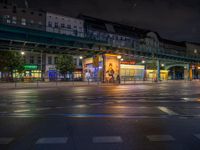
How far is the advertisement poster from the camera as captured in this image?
36688 mm

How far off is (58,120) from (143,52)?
1369 inches

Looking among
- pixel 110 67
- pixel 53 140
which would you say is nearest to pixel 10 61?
pixel 110 67

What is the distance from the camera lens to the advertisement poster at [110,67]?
3669 centimetres

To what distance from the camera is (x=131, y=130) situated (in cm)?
605

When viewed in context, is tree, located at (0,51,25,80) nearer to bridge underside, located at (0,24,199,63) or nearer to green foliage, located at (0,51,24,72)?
green foliage, located at (0,51,24,72)

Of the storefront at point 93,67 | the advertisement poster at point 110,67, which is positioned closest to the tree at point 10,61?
the storefront at point 93,67

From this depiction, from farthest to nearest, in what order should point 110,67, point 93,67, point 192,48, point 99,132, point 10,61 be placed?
1. point 192,48
2. point 93,67
3. point 10,61
4. point 110,67
5. point 99,132

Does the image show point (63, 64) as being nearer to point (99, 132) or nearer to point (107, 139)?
point (99, 132)

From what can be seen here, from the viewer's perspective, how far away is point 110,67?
37.4 meters

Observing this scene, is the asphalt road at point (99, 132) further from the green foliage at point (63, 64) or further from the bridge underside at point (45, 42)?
the green foliage at point (63, 64)

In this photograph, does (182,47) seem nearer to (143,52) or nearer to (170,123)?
(143,52)

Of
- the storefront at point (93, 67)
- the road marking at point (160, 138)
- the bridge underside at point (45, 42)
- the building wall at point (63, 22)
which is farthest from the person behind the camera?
the building wall at point (63, 22)

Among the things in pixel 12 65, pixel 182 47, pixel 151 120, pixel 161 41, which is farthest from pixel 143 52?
pixel 182 47

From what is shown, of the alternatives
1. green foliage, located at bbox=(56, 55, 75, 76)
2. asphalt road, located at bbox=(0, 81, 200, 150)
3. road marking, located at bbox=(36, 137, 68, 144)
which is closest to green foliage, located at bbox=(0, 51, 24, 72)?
green foliage, located at bbox=(56, 55, 75, 76)
